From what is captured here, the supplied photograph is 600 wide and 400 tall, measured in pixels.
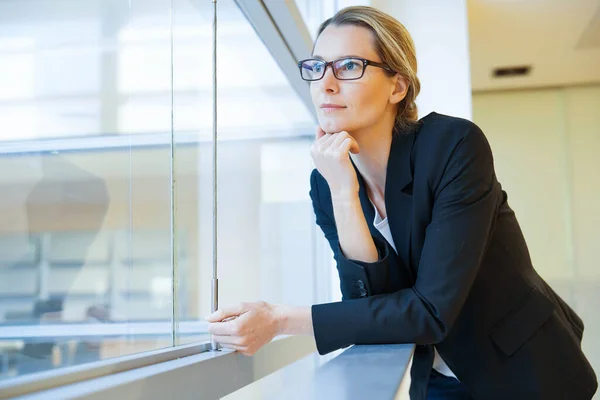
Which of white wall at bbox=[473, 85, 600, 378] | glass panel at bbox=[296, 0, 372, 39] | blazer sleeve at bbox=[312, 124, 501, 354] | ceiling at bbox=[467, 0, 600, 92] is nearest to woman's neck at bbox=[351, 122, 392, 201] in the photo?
blazer sleeve at bbox=[312, 124, 501, 354]

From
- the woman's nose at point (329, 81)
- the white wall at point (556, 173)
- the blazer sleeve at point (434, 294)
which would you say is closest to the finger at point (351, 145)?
the woman's nose at point (329, 81)

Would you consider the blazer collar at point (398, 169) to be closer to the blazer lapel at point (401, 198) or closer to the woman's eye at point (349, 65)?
the blazer lapel at point (401, 198)

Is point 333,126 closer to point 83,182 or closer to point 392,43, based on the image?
point 392,43

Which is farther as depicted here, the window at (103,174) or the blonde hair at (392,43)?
the blonde hair at (392,43)

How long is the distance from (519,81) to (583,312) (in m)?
1.98

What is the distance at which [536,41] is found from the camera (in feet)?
15.1

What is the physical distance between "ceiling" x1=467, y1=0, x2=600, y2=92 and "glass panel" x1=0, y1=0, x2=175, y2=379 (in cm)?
310

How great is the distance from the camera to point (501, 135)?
221 inches

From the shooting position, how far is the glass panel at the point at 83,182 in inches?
31.2

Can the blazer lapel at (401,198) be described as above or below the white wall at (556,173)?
below

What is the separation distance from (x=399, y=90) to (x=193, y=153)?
3.43 feet

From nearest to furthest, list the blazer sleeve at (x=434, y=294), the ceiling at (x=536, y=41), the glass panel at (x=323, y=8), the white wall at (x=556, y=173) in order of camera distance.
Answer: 1. the blazer sleeve at (x=434, y=294)
2. the glass panel at (x=323, y=8)
3. the ceiling at (x=536, y=41)
4. the white wall at (x=556, y=173)

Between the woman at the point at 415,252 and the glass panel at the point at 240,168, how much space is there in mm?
529

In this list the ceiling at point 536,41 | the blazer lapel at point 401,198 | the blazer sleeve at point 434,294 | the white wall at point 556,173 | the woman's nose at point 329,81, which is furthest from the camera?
the white wall at point 556,173
